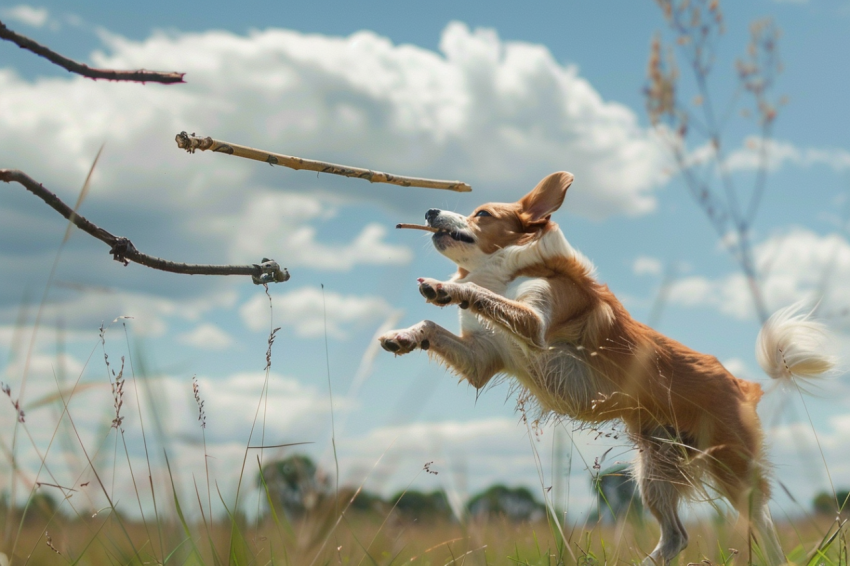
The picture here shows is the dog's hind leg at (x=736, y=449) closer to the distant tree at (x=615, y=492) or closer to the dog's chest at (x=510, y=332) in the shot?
the distant tree at (x=615, y=492)

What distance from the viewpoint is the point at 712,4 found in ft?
25.4

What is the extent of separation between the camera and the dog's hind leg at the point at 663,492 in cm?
444

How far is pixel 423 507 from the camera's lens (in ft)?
10.2

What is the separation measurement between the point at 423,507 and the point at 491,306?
1308mm

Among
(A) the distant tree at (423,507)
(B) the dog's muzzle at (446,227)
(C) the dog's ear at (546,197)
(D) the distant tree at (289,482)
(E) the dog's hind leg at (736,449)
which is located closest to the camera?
(D) the distant tree at (289,482)

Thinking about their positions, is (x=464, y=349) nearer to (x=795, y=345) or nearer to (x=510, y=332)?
(x=510, y=332)

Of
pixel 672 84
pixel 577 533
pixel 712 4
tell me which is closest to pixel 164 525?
pixel 577 533

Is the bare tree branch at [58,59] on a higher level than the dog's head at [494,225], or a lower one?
lower

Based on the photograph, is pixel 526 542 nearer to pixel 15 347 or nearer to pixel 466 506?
pixel 466 506

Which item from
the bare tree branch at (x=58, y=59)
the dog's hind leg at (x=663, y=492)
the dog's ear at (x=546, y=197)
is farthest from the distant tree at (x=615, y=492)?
the bare tree branch at (x=58, y=59)

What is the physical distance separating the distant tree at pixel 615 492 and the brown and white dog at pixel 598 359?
221mm

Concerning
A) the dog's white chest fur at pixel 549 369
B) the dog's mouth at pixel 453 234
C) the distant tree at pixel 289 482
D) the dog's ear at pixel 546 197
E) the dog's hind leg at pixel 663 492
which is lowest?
the dog's hind leg at pixel 663 492

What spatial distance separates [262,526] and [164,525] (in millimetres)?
475

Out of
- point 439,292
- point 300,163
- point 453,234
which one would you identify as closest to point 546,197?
point 453,234
